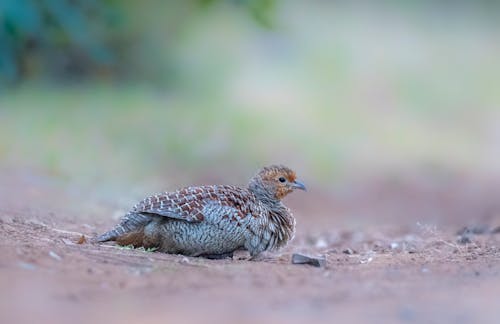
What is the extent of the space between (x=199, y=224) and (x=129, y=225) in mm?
638

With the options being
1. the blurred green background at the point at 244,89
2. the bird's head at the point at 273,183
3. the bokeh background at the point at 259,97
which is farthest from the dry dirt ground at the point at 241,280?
the blurred green background at the point at 244,89

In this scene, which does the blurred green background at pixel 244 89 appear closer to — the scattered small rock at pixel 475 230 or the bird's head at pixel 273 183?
the scattered small rock at pixel 475 230

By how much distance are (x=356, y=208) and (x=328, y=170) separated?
252 centimetres

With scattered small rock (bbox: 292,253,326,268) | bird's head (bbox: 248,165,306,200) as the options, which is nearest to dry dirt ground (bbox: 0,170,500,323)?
scattered small rock (bbox: 292,253,326,268)

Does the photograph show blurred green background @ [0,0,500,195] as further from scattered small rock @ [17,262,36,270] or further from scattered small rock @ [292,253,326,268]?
scattered small rock @ [17,262,36,270]

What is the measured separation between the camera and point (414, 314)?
611cm

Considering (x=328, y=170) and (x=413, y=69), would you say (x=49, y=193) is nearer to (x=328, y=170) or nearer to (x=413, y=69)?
(x=328, y=170)

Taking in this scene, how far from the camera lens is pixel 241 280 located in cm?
725

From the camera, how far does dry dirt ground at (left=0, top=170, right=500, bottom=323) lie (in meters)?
6.02

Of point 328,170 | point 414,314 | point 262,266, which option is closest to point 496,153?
point 328,170

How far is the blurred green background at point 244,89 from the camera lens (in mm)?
18641

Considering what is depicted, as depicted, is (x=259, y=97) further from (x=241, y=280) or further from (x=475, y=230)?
(x=241, y=280)

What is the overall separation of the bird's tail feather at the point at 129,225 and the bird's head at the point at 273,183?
1315 mm

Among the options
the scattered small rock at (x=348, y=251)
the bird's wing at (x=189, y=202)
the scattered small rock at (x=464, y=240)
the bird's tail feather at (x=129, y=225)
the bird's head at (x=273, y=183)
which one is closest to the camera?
the bird's wing at (x=189, y=202)
